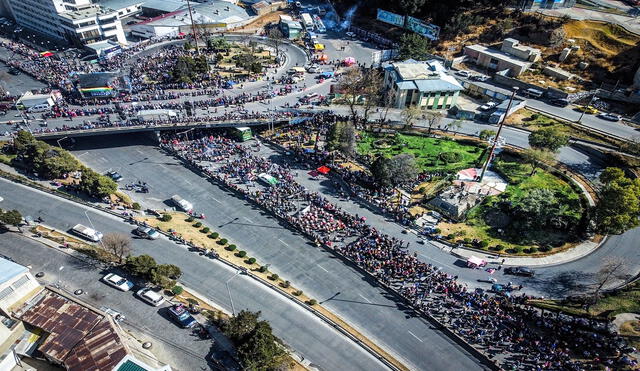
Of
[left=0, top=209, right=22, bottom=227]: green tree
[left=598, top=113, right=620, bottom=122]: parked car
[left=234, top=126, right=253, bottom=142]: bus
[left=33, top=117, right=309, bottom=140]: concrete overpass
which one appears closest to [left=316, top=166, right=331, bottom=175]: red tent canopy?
[left=33, top=117, right=309, bottom=140]: concrete overpass

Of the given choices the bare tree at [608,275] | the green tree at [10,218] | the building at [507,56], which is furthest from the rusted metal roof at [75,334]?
the building at [507,56]

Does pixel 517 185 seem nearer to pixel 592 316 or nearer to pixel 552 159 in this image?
pixel 552 159

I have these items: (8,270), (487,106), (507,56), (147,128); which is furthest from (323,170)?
(507,56)

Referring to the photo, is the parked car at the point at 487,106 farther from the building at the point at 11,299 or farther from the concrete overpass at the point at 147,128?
the building at the point at 11,299

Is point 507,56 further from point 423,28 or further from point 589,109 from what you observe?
point 423,28

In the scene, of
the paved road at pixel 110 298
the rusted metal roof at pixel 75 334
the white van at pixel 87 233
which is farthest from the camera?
the white van at pixel 87 233

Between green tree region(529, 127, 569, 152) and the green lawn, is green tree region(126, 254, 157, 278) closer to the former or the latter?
the green lawn
